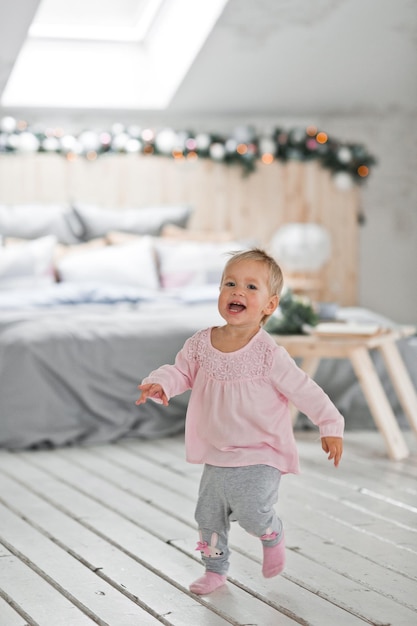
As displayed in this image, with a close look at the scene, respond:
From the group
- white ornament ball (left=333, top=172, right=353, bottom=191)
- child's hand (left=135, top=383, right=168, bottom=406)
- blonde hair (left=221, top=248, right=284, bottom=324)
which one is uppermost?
white ornament ball (left=333, top=172, right=353, bottom=191)

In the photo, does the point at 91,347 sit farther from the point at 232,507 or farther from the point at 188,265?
the point at 232,507

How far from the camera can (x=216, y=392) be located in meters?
2.26

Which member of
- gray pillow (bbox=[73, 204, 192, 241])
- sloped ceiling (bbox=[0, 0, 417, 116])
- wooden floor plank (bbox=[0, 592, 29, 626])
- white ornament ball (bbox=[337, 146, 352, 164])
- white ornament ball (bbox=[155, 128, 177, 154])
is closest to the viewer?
wooden floor plank (bbox=[0, 592, 29, 626])

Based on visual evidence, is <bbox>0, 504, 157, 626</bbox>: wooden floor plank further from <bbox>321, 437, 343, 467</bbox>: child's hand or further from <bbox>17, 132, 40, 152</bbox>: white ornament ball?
<bbox>17, 132, 40, 152</bbox>: white ornament ball

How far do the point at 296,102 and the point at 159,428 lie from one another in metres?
2.86

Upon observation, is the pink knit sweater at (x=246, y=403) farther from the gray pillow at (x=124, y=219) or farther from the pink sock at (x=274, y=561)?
the gray pillow at (x=124, y=219)

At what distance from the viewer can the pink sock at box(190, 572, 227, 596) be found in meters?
2.23

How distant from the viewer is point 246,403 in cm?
224

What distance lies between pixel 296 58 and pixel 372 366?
96.5 inches

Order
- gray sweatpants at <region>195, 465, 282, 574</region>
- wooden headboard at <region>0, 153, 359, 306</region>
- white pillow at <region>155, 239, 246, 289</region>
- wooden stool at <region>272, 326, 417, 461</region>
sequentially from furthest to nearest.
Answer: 1. wooden headboard at <region>0, 153, 359, 306</region>
2. white pillow at <region>155, 239, 246, 289</region>
3. wooden stool at <region>272, 326, 417, 461</region>
4. gray sweatpants at <region>195, 465, 282, 574</region>

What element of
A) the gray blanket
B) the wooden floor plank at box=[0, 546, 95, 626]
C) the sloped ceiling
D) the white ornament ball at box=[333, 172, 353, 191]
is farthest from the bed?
the white ornament ball at box=[333, 172, 353, 191]

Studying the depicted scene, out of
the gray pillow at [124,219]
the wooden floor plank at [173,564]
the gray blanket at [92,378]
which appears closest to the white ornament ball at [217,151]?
the gray pillow at [124,219]

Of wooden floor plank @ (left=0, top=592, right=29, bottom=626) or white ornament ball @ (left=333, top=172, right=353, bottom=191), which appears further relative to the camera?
white ornament ball @ (left=333, top=172, right=353, bottom=191)

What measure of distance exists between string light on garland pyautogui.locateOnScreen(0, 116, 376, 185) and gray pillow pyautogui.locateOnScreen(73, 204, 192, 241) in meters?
0.45
